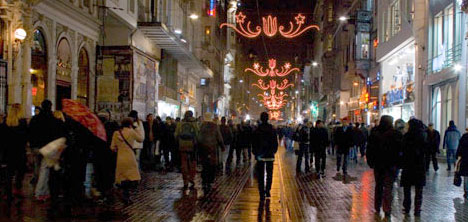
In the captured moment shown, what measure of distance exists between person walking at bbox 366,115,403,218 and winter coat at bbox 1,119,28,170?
6.57m

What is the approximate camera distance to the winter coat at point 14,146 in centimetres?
1125

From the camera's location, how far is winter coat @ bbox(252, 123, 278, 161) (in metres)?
12.5

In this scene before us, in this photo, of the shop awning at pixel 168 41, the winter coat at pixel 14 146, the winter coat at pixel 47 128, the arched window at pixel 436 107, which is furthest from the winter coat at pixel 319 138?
the shop awning at pixel 168 41

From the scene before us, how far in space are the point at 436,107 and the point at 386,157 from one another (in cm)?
2037

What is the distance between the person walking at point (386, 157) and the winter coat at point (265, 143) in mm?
2335

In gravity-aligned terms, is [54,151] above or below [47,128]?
below

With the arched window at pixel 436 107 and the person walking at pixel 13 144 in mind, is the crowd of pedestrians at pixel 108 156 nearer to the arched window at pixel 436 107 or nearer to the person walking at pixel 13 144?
the person walking at pixel 13 144

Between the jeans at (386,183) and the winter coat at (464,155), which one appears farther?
the winter coat at (464,155)

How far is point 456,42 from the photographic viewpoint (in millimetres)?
25766

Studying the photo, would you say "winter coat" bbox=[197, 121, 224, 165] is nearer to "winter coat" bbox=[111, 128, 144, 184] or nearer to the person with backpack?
the person with backpack

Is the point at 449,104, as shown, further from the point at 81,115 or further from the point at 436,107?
the point at 81,115

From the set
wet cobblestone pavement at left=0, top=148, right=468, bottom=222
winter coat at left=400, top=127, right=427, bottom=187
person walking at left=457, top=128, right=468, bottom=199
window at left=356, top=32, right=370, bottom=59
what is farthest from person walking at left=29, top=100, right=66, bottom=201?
window at left=356, top=32, right=370, bottom=59

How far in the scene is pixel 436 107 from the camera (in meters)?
29.6

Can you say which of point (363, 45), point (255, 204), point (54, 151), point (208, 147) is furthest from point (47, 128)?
point (363, 45)
